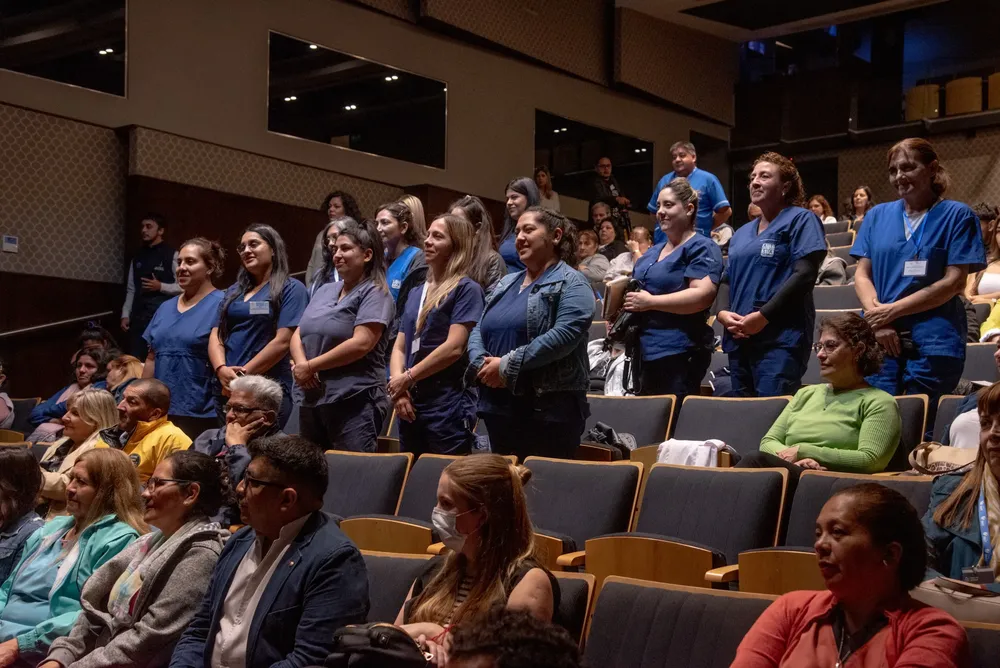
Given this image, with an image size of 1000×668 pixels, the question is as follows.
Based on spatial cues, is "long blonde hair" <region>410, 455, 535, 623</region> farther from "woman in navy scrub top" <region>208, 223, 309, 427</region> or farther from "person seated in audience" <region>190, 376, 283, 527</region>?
"woman in navy scrub top" <region>208, 223, 309, 427</region>

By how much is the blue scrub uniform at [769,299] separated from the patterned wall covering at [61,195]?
4.61 meters

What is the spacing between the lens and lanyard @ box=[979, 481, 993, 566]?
2068 millimetres

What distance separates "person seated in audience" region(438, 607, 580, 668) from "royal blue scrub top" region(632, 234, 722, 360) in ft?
8.55

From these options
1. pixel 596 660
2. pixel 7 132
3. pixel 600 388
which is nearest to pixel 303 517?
pixel 596 660

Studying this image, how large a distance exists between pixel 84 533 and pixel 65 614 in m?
0.20

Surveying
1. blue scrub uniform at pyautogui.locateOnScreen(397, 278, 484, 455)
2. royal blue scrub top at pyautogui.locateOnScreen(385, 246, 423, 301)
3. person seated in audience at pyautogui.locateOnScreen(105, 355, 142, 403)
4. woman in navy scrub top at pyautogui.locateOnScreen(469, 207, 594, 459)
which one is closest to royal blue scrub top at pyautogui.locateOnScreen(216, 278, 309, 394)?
royal blue scrub top at pyautogui.locateOnScreen(385, 246, 423, 301)

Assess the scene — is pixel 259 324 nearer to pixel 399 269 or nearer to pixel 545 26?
pixel 399 269

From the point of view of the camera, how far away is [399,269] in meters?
4.39

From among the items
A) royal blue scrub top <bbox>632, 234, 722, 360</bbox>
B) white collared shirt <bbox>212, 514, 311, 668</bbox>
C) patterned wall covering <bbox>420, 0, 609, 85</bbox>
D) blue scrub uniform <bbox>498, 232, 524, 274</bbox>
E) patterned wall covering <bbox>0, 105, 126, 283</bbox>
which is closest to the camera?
white collared shirt <bbox>212, 514, 311, 668</bbox>

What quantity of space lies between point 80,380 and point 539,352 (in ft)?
10.4

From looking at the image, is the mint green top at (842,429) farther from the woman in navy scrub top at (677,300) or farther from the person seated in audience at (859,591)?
the person seated in audience at (859,591)

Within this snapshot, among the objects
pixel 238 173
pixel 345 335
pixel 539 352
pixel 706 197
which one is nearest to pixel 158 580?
pixel 539 352

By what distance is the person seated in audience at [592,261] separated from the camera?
6.83m

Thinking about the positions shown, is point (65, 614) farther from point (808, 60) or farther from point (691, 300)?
point (808, 60)
